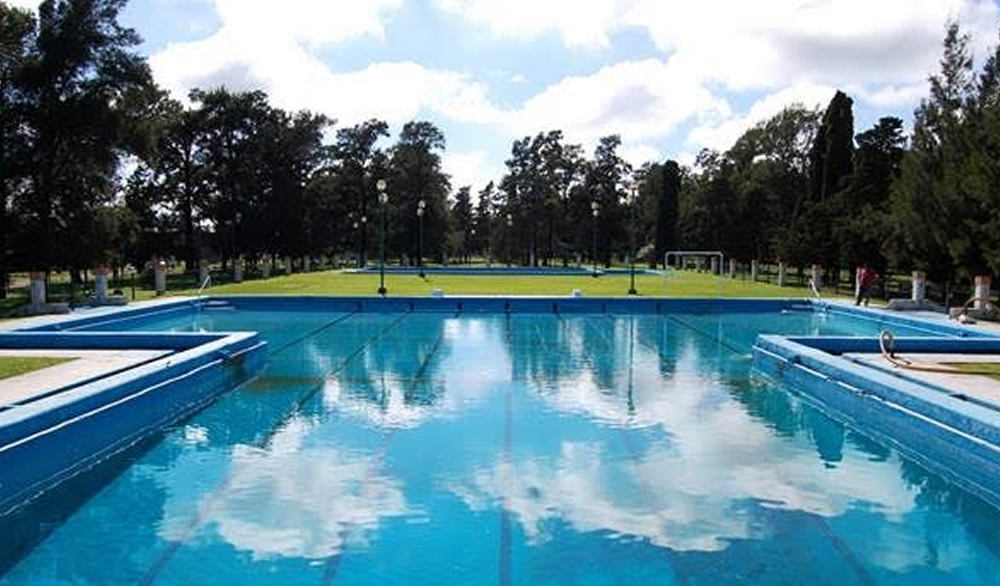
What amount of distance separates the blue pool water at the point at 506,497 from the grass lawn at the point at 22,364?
264 cm

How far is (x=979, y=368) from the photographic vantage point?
1249 cm

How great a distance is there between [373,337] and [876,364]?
10.1 m

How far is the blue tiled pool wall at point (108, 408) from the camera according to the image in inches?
306

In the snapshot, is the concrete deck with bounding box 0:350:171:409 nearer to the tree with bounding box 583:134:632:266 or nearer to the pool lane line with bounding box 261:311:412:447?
the pool lane line with bounding box 261:311:412:447

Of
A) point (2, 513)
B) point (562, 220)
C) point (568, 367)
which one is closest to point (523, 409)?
point (568, 367)

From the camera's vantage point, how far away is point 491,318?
23.3 m

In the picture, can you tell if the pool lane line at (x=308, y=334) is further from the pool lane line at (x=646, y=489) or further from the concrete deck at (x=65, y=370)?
the pool lane line at (x=646, y=489)

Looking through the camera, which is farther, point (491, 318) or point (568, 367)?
point (491, 318)

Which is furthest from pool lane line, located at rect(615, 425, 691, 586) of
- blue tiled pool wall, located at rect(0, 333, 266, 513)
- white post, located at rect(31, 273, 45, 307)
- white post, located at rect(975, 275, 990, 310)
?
white post, located at rect(31, 273, 45, 307)

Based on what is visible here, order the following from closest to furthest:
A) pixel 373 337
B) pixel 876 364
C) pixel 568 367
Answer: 1. pixel 876 364
2. pixel 568 367
3. pixel 373 337

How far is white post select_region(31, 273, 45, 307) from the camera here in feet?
68.3

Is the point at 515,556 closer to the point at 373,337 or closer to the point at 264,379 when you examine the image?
the point at 264,379

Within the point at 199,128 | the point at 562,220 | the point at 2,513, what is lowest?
the point at 2,513

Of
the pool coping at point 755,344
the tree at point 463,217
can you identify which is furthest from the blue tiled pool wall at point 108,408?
the tree at point 463,217
